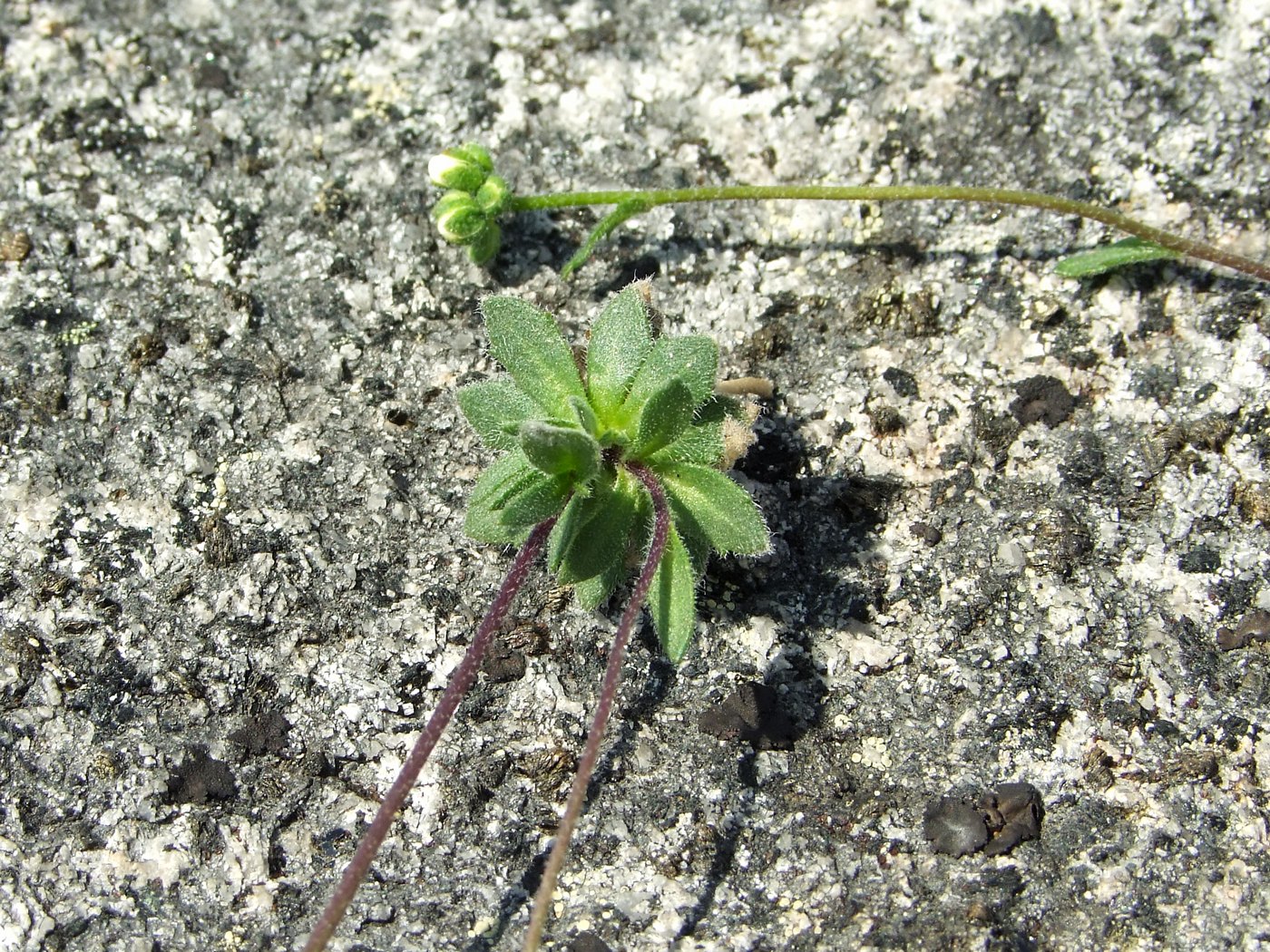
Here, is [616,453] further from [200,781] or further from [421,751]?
[200,781]

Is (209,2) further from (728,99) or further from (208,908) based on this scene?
(208,908)

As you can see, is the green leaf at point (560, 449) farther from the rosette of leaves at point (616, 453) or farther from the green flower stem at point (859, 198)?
the green flower stem at point (859, 198)

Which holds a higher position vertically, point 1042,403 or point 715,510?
point 715,510

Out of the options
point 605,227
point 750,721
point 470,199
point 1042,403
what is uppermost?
point 470,199

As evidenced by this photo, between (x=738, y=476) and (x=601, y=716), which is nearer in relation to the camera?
(x=601, y=716)

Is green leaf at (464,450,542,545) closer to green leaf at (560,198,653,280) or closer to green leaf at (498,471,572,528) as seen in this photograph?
green leaf at (498,471,572,528)

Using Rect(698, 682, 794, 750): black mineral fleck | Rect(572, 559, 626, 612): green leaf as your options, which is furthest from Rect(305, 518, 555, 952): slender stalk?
Rect(698, 682, 794, 750): black mineral fleck

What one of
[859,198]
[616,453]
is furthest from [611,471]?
[859,198]
